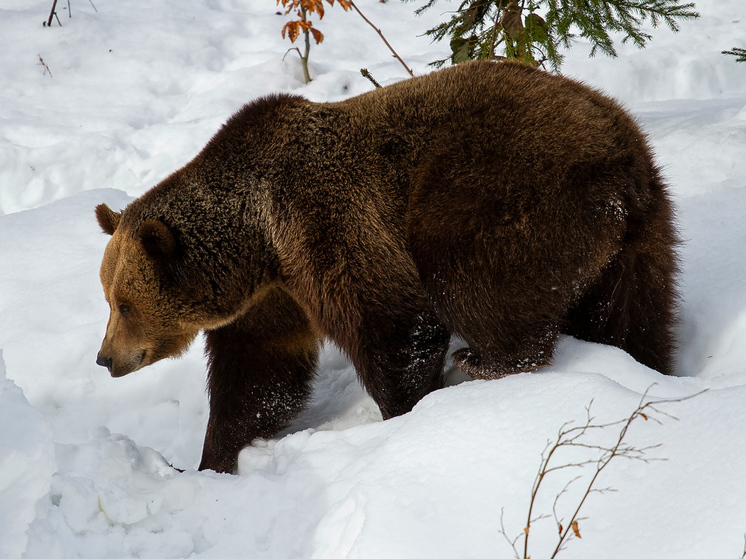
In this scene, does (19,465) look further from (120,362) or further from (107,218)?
(107,218)

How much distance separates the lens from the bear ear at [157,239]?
3406mm

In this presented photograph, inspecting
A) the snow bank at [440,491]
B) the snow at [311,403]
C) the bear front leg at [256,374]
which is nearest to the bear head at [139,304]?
the bear front leg at [256,374]

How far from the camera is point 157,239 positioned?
3441mm

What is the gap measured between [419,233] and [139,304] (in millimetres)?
1467

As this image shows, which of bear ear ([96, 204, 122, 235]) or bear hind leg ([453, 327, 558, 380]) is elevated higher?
bear ear ([96, 204, 122, 235])

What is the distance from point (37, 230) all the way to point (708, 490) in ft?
17.3

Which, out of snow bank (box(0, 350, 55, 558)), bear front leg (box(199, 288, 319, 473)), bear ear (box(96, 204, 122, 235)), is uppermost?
bear ear (box(96, 204, 122, 235))

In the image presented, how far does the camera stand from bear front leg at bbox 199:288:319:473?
387 cm

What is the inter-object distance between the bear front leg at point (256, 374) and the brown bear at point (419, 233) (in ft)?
0.36

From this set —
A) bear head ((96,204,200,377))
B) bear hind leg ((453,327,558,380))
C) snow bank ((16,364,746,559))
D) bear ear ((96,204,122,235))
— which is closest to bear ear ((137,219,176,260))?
bear head ((96,204,200,377))

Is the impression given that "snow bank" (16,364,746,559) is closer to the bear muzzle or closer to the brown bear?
the brown bear

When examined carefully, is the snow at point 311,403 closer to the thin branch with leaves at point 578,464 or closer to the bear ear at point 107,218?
the thin branch with leaves at point 578,464

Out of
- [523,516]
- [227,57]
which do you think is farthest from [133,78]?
[523,516]

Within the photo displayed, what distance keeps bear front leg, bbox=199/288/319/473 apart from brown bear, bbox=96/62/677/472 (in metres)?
0.11
